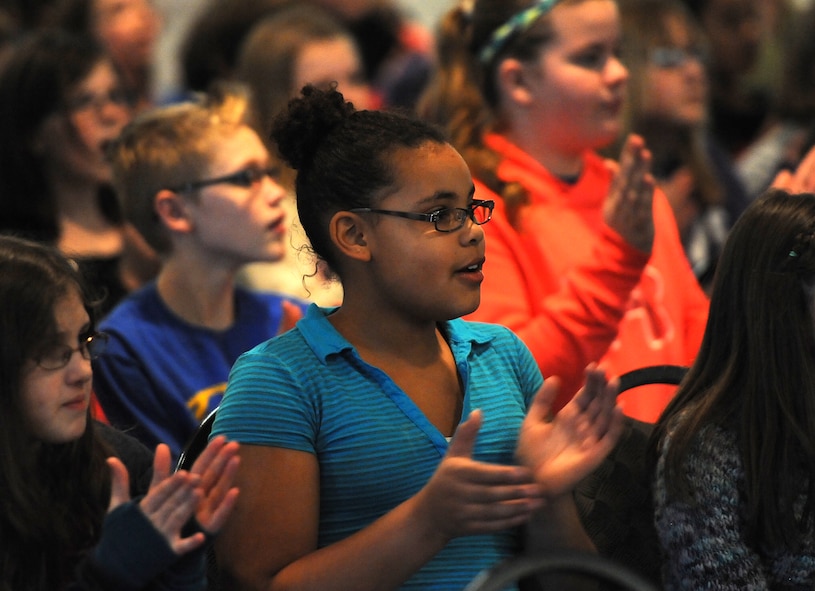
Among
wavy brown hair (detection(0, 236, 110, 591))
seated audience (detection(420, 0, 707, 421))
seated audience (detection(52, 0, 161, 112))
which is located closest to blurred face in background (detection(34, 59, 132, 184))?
seated audience (detection(52, 0, 161, 112))

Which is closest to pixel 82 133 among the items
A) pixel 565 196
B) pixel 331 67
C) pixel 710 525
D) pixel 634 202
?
pixel 331 67

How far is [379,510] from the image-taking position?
1.80m

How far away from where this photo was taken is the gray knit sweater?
6.15ft

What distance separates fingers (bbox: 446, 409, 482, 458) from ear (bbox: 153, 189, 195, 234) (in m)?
1.53

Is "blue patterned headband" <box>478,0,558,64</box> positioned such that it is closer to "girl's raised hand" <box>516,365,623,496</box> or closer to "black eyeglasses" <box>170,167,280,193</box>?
"black eyeglasses" <box>170,167,280,193</box>

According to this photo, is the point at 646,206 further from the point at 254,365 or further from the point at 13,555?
the point at 13,555

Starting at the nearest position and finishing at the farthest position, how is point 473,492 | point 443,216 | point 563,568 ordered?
point 563,568 → point 473,492 → point 443,216

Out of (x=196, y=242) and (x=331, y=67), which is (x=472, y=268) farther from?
(x=331, y=67)

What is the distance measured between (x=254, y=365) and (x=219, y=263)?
1.17 meters

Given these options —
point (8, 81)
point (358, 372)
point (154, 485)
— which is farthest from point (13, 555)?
point (8, 81)

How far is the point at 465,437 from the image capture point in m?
1.58

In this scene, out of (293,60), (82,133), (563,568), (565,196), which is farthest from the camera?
(293,60)

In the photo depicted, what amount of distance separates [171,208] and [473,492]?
1.61 m

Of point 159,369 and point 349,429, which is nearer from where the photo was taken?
point 349,429
